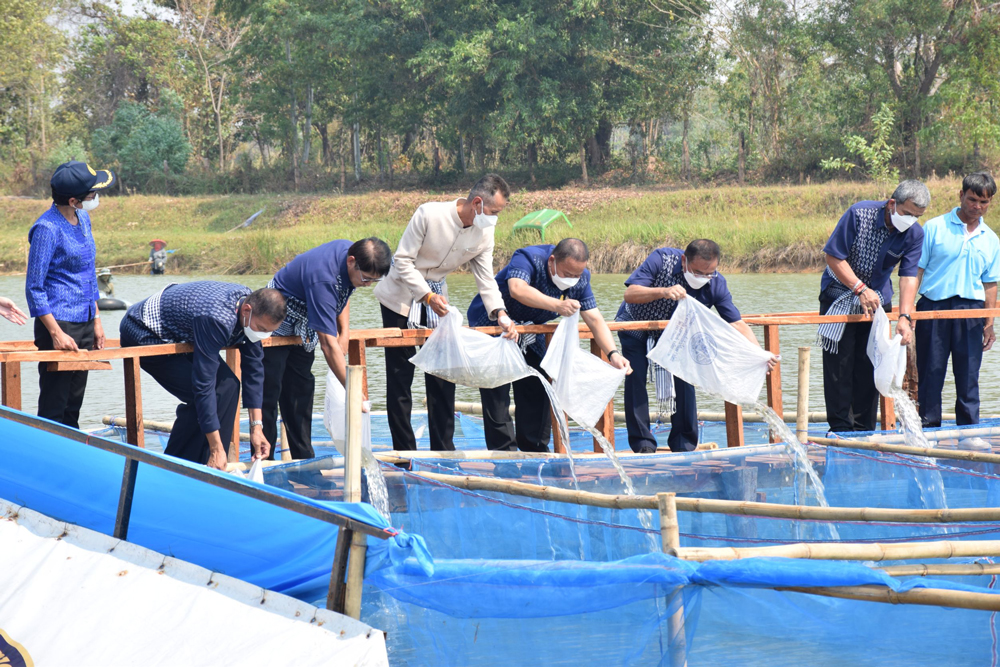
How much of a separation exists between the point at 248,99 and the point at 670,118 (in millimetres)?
18265

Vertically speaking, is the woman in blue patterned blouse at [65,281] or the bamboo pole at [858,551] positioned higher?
the woman in blue patterned blouse at [65,281]

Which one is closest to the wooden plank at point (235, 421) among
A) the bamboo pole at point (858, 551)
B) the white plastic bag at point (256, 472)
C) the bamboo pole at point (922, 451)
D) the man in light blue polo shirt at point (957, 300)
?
the white plastic bag at point (256, 472)

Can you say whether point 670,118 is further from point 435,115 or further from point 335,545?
point 335,545

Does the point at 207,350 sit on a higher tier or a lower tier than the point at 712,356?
higher

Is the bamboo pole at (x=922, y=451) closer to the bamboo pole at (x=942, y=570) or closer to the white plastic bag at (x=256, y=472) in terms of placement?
the bamboo pole at (x=942, y=570)

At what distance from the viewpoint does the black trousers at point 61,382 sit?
15.7ft

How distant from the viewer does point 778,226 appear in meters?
22.5

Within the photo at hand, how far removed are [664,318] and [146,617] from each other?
342cm

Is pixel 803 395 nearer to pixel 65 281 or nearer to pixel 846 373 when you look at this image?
pixel 846 373

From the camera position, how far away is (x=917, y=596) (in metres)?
2.61

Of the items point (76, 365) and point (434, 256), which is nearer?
point (76, 365)

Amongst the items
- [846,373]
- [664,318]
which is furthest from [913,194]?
[664,318]

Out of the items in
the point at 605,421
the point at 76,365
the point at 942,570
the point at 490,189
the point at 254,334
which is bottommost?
the point at 605,421

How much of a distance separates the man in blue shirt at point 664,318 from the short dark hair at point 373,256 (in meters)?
1.51
